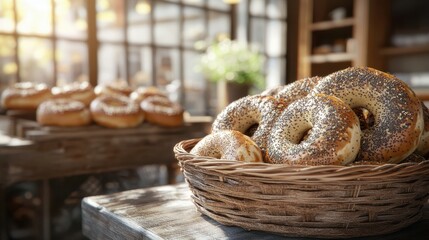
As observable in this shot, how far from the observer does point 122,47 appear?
3.76 metres

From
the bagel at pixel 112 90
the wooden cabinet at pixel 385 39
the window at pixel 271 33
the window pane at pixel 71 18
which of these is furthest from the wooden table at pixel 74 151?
the window at pixel 271 33

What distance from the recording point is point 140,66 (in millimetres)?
3912

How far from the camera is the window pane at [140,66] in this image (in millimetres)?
3848

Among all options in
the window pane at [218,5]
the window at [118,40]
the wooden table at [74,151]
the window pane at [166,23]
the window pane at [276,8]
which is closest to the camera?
the wooden table at [74,151]

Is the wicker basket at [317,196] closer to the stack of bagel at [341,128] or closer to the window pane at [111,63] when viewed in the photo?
the stack of bagel at [341,128]

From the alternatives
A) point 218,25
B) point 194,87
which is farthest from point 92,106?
point 218,25

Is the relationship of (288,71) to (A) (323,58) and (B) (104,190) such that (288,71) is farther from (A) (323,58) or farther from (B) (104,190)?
(B) (104,190)

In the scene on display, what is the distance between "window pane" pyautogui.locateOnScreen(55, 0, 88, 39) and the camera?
332cm

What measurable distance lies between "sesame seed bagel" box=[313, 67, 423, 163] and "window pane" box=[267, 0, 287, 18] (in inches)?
181

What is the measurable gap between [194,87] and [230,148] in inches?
142

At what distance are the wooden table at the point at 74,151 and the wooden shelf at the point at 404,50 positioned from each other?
2755mm

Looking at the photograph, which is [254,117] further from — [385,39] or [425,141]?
[385,39]

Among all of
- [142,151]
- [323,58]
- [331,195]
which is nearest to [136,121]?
[142,151]

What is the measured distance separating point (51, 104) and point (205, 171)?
173cm
